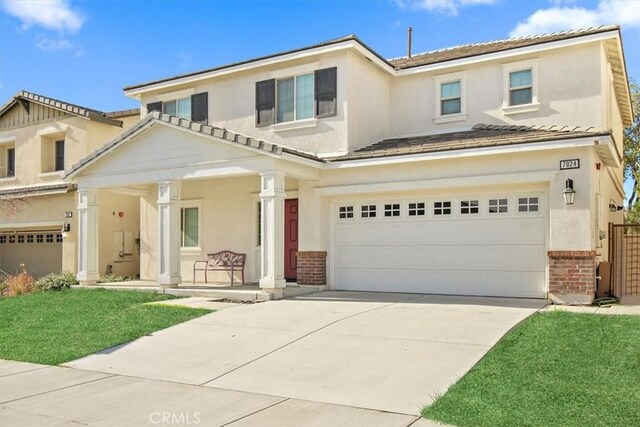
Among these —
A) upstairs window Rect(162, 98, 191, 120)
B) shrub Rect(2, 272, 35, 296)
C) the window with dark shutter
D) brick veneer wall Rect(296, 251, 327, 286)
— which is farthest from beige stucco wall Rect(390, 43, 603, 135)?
the window with dark shutter

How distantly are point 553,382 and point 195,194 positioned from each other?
482 inches

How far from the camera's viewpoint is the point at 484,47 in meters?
16.1

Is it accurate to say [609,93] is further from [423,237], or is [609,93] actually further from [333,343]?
[333,343]

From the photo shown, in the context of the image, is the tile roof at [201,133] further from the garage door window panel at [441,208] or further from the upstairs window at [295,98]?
the garage door window panel at [441,208]

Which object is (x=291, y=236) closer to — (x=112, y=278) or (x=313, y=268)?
(x=313, y=268)

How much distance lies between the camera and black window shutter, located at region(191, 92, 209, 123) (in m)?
17.1

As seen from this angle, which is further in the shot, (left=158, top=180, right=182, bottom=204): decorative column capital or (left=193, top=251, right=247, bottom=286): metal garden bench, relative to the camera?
(left=193, top=251, right=247, bottom=286): metal garden bench

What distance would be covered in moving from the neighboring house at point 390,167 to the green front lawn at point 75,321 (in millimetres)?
1738

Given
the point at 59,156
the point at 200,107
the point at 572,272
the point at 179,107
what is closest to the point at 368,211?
the point at 572,272

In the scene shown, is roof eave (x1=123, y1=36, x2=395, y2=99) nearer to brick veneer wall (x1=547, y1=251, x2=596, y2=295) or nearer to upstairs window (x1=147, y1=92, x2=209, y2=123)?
upstairs window (x1=147, y1=92, x2=209, y2=123)

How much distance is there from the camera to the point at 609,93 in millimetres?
15469

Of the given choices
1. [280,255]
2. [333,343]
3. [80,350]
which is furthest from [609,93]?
[80,350]

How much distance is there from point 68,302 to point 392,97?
9720mm

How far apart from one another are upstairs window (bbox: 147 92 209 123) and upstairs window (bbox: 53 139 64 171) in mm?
5003
